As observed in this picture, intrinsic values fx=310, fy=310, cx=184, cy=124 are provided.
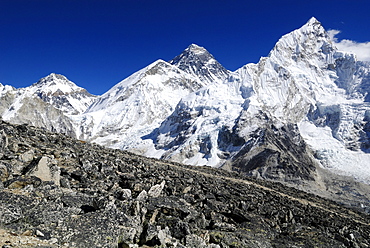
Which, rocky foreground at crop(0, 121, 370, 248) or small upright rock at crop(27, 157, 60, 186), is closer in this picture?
rocky foreground at crop(0, 121, 370, 248)

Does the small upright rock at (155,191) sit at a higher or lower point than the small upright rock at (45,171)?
lower

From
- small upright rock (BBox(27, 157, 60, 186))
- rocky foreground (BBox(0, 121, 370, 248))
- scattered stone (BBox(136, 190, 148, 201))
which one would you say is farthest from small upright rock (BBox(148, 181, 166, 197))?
small upright rock (BBox(27, 157, 60, 186))

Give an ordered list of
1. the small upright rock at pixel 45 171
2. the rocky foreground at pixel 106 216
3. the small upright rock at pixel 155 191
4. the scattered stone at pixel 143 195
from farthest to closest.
Result: 1. the small upright rock at pixel 155 191
2. the scattered stone at pixel 143 195
3. the small upright rock at pixel 45 171
4. the rocky foreground at pixel 106 216

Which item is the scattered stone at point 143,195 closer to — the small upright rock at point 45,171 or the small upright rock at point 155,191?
the small upright rock at point 155,191

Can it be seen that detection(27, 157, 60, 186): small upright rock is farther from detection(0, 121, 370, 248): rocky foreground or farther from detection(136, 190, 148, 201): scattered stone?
detection(136, 190, 148, 201): scattered stone

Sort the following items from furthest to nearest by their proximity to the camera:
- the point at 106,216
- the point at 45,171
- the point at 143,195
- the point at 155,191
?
1. the point at 155,191
2. the point at 143,195
3. the point at 45,171
4. the point at 106,216

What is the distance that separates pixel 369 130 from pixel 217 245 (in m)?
218

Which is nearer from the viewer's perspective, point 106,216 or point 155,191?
point 106,216

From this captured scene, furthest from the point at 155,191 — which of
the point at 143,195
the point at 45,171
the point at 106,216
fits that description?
the point at 106,216

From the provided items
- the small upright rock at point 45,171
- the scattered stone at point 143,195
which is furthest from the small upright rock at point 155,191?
the small upright rock at point 45,171

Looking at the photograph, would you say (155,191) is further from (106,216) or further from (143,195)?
(106,216)

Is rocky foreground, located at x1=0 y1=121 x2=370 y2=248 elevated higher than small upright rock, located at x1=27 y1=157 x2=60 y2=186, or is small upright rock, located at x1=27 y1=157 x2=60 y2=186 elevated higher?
small upright rock, located at x1=27 y1=157 x2=60 y2=186

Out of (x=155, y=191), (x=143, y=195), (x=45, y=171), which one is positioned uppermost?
(x=45, y=171)

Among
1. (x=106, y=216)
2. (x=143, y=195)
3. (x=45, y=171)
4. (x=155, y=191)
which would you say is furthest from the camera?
(x=155, y=191)
